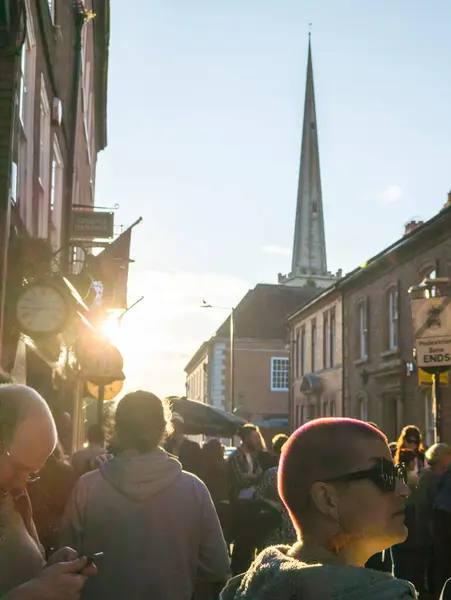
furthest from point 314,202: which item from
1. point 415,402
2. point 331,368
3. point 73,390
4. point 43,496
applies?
point 43,496

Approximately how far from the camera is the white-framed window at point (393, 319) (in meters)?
28.1

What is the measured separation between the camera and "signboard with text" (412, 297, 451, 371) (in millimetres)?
12297

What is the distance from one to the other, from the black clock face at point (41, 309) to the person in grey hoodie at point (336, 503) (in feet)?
26.4

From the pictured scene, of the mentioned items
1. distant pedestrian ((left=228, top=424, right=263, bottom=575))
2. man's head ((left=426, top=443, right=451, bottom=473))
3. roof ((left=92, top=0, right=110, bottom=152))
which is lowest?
distant pedestrian ((left=228, top=424, right=263, bottom=575))

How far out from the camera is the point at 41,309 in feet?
32.8

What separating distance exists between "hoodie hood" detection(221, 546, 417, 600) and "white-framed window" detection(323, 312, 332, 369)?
35.4 metres

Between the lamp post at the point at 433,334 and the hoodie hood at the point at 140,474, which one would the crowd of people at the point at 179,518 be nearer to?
the hoodie hood at the point at 140,474

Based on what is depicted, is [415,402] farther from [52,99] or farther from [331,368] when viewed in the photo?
[52,99]

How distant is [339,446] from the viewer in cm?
213

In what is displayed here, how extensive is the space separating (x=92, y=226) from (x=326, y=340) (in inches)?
870

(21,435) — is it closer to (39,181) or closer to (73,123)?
(39,181)

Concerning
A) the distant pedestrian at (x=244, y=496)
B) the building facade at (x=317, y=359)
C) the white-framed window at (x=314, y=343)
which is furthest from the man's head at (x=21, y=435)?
the white-framed window at (x=314, y=343)

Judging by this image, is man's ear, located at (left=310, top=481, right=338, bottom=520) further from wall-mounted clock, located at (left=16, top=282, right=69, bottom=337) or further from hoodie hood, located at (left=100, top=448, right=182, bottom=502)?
wall-mounted clock, located at (left=16, top=282, right=69, bottom=337)

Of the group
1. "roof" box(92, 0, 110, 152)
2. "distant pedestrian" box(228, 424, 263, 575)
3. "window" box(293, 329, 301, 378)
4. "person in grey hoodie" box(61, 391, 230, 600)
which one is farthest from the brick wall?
"person in grey hoodie" box(61, 391, 230, 600)
